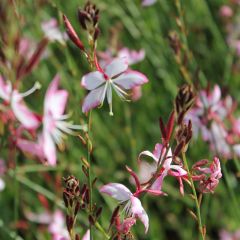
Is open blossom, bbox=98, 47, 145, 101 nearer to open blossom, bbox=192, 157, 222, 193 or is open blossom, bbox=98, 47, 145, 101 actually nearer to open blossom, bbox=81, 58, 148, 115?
open blossom, bbox=81, 58, 148, 115

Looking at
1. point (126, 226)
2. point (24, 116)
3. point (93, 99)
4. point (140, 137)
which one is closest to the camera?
point (126, 226)

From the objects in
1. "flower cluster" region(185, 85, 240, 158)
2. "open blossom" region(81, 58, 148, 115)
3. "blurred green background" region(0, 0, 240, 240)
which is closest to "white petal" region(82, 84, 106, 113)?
"open blossom" region(81, 58, 148, 115)

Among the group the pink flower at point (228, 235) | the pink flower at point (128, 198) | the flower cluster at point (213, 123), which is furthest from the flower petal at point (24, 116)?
the pink flower at point (228, 235)

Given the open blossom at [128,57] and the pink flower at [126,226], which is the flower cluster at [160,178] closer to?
the pink flower at [126,226]

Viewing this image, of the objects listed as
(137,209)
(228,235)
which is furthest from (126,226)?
(228,235)

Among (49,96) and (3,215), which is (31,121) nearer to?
(49,96)

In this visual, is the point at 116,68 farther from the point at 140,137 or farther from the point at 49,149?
the point at 140,137

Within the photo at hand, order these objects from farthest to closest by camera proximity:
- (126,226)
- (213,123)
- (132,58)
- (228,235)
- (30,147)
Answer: (228,235)
(132,58)
(213,123)
(30,147)
(126,226)
